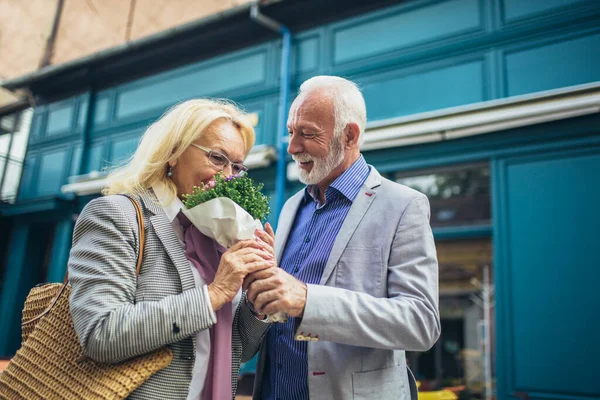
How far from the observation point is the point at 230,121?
2076 mm

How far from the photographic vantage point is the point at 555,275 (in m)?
4.14

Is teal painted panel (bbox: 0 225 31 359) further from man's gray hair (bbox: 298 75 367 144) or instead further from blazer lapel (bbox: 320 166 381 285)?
blazer lapel (bbox: 320 166 381 285)

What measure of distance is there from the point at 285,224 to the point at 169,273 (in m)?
0.88

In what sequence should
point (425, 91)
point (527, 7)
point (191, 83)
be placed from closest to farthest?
point (527, 7) < point (425, 91) < point (191, 83)

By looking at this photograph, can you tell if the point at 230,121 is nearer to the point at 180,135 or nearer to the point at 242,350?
the point at 180,135

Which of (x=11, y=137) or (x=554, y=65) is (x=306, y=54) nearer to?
(x=554, y=65)

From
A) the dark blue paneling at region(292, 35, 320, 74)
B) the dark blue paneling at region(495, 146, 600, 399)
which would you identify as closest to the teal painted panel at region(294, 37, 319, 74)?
the dark blue paneling at region(292, 35, 320, 74)

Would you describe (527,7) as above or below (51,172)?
above

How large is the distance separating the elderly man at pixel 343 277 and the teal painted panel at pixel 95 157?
6369mm

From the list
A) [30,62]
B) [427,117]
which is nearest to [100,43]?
[30,62]

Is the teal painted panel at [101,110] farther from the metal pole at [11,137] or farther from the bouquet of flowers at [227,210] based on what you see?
the bouquet of flowers at [227,210]

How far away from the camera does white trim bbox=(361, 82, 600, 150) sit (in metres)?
4.10

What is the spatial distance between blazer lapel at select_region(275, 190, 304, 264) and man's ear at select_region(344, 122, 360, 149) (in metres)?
0.37

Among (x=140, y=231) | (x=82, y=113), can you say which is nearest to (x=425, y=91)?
(x=140, y=231)
